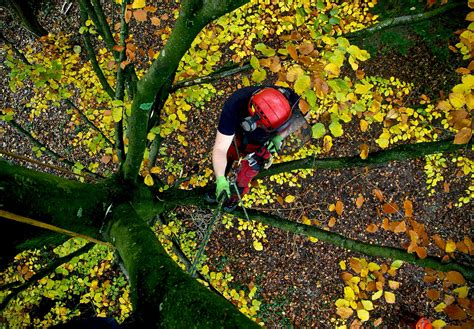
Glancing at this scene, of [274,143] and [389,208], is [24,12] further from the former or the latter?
[389,208]

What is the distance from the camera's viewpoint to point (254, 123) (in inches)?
137

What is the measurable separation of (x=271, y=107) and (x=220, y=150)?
0.82 metres

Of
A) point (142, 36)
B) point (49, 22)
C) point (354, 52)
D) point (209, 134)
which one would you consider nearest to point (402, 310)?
point (209, 134)

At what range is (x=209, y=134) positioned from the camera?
807 centimetres

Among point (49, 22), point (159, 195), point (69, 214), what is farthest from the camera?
point (49, 22)

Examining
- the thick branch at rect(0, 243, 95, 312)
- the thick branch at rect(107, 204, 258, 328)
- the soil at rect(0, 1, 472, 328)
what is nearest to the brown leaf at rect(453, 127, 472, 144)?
the thick branch at rect(107, 204, 258, 328)

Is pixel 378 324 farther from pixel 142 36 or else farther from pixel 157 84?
pixel 142 36

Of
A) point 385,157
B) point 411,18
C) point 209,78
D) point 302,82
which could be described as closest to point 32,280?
point 209,78

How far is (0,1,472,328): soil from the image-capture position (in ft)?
24.9

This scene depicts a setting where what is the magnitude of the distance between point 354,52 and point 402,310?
7252mm

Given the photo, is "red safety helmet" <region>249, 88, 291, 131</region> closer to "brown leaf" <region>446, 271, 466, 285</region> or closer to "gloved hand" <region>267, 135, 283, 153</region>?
"gloved hand" <region>267, 135, 283, 153</region>

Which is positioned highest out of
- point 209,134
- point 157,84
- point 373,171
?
point 157,84

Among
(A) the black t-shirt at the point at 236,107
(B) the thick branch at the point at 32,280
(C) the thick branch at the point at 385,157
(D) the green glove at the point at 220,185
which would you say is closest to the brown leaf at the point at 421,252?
(C) the thick branch at the point at 385,157

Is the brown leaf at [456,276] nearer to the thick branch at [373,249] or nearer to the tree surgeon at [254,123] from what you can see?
the thick branch at [373,249]
